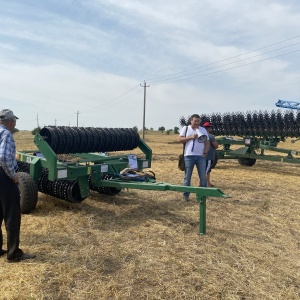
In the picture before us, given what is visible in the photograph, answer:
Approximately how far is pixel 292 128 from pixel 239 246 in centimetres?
907

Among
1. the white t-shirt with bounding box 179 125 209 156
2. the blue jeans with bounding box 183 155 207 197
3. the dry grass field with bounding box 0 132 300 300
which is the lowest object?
the dry grass field with bounding box 0 132 300 300

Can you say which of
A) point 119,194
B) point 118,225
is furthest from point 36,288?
point 119,194

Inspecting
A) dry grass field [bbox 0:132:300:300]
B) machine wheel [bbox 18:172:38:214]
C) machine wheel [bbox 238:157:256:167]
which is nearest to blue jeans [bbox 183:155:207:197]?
dry grass field [bbox 0:132:300:300]

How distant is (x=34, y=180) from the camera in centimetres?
588

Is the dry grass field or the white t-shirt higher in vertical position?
the white t-shirt

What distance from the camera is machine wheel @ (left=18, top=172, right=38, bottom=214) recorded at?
558 centimetres

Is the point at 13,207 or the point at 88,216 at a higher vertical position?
the point at 13,207

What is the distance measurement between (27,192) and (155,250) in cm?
242

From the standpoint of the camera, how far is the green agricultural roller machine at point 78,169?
17.8 feet

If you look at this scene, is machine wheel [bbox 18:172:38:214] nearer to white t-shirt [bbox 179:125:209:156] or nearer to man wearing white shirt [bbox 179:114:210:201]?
man wearing white shirt [bbox 179:114:210:201]

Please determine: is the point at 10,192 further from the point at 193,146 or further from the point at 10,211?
the point at 193,146

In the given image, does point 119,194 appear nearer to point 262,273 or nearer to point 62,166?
point 62,166

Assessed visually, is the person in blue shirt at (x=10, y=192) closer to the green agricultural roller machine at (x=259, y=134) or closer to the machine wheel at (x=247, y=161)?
the green agricultural roller machine at (x=259, y=134)

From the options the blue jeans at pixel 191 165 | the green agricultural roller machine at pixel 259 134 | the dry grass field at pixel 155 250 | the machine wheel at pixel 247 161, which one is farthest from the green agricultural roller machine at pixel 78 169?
the machine wheel at pixel 247 161
